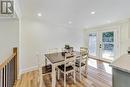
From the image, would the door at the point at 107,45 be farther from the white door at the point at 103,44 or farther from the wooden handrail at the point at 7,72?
the wooden handrail at the point at 7,72

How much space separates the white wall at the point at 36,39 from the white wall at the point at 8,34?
1.79 ft

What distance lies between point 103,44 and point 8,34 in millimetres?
4709

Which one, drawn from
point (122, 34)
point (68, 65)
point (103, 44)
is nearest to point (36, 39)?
point (68, 65)

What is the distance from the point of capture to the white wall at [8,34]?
3320 mm

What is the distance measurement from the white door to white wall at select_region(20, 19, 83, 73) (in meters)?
1.99

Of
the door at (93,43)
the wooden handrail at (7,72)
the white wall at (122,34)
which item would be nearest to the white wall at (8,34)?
the wooden handrail at (7,72)

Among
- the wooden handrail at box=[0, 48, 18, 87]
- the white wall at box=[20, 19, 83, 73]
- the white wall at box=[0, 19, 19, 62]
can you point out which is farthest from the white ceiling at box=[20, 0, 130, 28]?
the wooden handrail at box=[0, 48, 18, 87]

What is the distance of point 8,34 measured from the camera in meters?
3.35

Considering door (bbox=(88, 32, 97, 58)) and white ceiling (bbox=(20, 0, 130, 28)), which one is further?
door (bbox=(88, 32, 97, 58))

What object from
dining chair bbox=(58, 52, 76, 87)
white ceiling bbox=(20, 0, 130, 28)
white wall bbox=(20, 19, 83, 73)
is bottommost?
dining chair bbox=(58, 52, 76, 87)

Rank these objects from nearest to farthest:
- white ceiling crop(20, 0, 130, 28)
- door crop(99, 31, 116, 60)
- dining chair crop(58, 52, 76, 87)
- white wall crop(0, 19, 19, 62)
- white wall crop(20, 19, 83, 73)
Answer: dining chair crop(58, 52, 76, 87) → white ceiling crop(20, 0, 130, 28) → white wall crop(0, 19, 19, 62) → white wall crop(20, 19, 83, 73) → door crop(99, 31, 116, 60)

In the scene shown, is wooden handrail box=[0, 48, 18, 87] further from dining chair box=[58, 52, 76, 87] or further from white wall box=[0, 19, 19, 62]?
dining chair box=[58, 52, 76, 87]

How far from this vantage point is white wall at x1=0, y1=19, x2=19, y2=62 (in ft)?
10.9

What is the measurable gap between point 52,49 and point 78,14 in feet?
6.37
